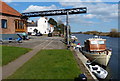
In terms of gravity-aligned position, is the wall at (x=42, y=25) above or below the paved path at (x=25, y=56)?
above

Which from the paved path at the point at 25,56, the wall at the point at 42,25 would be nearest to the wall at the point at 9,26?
the paved path at the point at 25,56

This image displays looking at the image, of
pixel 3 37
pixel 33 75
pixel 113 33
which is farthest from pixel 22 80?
pixel 113 33

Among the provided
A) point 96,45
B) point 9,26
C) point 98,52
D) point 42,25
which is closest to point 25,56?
point 98,52

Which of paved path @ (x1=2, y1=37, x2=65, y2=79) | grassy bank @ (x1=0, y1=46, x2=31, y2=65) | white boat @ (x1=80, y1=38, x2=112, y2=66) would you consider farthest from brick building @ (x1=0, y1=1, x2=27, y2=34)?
white boat @ (x1=80, y1=38, x2=112, y2=66)

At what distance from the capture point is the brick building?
1472 inches

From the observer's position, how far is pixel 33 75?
413 inches

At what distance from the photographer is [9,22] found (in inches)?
1578

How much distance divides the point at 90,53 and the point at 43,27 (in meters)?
70.5

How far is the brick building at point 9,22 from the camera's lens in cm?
3738

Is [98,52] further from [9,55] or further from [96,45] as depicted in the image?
[9,55]

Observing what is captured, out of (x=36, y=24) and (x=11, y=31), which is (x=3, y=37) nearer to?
(x=11, y=31)

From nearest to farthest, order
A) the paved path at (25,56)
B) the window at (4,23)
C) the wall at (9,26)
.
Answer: the paved path at (25,56), the window at (4,23), the wall at (9,26)

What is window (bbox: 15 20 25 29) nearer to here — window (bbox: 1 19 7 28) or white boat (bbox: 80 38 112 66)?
window (bbox: 1 19 7 28)

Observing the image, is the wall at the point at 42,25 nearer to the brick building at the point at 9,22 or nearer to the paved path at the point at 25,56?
the brick building at the point at 9,22
